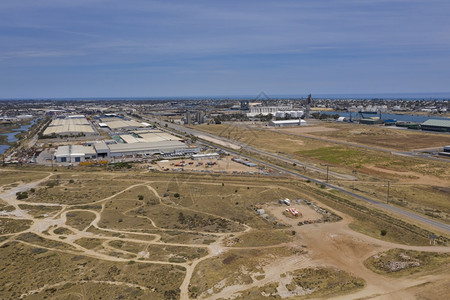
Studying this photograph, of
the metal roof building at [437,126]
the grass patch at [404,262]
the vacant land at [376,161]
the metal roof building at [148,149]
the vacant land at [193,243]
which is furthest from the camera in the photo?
the metal roof building at [437,126]

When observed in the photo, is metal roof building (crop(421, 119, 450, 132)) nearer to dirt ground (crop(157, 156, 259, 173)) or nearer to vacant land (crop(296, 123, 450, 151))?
vacant land (crop(296, 123, 450, 151))

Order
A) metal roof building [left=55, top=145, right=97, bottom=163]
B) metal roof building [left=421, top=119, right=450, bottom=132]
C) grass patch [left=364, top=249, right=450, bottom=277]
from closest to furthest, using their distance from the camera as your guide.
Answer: grass patch [left=364, top=249, right=450, bottom=277] < metal roof building [left=55, top=145, right=97, bottom=163] < metal roof building [left=421, top=119, right=450, bottom=132]

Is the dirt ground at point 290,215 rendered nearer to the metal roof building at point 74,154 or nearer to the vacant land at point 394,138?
the metal roof building at point 74,154

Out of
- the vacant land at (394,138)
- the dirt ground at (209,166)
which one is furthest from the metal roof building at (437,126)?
the dirt ground at (209,166)

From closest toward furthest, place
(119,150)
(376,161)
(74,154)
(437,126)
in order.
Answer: (376,161) < (74,154) < (119,150) < (437,126)

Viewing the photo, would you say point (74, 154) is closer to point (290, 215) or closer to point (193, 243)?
point (193, 243)

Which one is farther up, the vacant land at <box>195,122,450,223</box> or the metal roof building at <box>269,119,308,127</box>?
the metal roof building at <box>269,119,308,127</box>

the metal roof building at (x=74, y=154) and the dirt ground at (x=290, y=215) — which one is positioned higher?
the metal roof building at (x=74, y=154)

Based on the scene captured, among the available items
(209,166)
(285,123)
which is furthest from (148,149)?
(285,123)

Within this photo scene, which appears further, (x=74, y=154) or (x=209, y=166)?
(x=74, y=154)

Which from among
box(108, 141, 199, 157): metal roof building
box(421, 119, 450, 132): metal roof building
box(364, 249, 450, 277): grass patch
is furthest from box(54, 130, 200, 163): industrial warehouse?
box(421, 119, 450, 132): metal roof building
